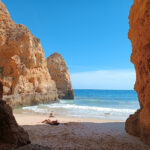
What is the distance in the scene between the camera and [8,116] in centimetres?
404

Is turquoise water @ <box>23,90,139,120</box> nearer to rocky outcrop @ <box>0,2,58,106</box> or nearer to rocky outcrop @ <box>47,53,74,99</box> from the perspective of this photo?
rocky outcrop @ <box>0,2,58,106</box>

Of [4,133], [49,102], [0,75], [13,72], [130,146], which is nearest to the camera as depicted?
[4,133]

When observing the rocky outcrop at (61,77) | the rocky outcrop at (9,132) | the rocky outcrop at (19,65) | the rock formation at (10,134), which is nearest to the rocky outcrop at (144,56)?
the rock formation at (10,134)

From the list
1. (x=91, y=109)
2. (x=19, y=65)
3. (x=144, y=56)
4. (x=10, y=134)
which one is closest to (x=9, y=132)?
(x=10, y=134)

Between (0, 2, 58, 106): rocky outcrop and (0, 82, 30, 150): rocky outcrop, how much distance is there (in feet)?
52.9

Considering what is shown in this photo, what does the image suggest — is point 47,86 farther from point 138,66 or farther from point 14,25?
point 138,66

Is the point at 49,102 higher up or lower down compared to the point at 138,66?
lower down

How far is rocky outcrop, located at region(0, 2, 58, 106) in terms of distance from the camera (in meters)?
21.1

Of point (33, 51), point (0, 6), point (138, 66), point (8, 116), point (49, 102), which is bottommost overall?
point (49, 102)

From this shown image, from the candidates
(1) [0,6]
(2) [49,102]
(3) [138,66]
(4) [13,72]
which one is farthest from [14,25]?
(3) [138,66]

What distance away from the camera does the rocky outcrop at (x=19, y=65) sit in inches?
830

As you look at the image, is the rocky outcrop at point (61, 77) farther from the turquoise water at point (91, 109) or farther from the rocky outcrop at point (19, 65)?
the rocky outcrop at point (19, 65)

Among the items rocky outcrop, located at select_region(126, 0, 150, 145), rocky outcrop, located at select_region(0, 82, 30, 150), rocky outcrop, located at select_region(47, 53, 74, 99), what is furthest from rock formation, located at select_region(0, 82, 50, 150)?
rocky outcrop, located at select_region(47, 53, 74, 99)

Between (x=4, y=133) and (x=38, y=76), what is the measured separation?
22.8m
